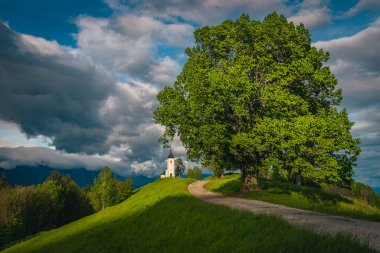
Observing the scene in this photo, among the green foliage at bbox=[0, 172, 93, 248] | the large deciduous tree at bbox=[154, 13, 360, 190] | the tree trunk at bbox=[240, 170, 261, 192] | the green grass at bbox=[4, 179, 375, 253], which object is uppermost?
the large deciduous tree at bbox=[154, 13, 360, 190]

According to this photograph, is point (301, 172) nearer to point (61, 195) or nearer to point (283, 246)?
point (283, 246)

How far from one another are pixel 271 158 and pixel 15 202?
7942cm

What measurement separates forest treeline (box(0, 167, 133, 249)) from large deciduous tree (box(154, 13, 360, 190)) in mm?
52968

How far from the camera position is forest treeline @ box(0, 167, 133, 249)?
3076 inches

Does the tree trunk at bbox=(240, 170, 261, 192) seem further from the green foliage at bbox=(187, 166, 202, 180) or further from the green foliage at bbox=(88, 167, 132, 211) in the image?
the green foliage at bbox=(187, 166, 202, 180)

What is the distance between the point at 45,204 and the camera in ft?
292

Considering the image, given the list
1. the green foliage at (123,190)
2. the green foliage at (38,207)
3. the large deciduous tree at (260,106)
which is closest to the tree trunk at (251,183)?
the large deciduous tree at (260,106)

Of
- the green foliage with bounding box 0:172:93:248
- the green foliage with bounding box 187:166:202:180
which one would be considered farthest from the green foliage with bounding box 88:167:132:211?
the green foliage with bounding box 187:166:202:180

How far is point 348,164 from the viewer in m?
29.2

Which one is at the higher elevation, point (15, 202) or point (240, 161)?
point (240, 161)

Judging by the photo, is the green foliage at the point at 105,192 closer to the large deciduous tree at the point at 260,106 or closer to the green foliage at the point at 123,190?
the green foliage at the point at 123,190

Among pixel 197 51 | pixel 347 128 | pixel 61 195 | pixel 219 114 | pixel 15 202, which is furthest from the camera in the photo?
pixel 61 195

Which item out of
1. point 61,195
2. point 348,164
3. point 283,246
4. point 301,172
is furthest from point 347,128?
point 61,195

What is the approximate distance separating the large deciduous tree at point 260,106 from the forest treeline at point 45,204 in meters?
53.0
